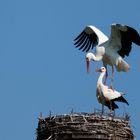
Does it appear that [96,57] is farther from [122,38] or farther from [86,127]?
[86,127]

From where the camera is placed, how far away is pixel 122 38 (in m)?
27.9

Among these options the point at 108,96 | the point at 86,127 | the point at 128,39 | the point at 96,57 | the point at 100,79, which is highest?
the point at 128,39

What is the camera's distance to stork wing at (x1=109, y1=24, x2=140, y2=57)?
2749cm

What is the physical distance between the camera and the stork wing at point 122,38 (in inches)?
1082

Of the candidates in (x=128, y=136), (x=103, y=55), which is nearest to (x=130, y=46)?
(x=103, y=55)

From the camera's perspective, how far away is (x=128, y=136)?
2488 cm

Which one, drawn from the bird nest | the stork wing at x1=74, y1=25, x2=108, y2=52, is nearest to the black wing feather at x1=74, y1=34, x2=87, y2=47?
the stork wing at x1=74, y1=25, x2=108, y2=52

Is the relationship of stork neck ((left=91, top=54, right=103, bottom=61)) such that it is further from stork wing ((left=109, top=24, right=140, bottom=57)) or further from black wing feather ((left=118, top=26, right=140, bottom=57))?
black wing feather ((left=118, top=26, right=140, bottom=57))

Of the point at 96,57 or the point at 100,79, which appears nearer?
the point at 100,79

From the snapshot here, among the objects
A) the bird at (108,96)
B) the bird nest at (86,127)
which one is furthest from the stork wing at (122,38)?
the bird nest at (86,127)

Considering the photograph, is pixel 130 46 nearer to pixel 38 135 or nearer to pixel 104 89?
pixel 104 89

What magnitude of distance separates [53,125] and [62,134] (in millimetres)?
366

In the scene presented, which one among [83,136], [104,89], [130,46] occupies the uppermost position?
[130,46]

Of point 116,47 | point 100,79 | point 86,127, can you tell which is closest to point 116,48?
point 116,47
